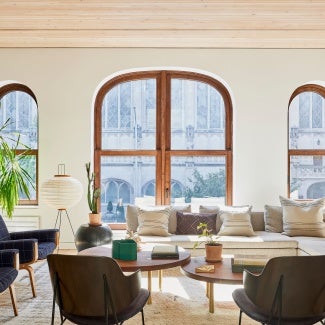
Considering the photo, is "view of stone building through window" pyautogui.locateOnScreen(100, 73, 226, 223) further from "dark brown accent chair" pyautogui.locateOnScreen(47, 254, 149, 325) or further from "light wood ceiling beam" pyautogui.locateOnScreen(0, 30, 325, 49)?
"dark brown accent chair" pyautogui.locateOnScreen(47, 254, 149, 325)

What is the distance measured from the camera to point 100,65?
685 centimetres

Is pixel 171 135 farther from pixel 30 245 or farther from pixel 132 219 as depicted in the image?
pixel 30 245

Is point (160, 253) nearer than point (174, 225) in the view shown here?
Yes

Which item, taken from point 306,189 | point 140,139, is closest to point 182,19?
→ point 140,139

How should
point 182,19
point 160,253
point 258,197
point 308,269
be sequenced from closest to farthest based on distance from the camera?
point 308,269
point 160,253
point 182,19
point 258,197

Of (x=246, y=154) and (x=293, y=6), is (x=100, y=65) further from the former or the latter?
(x=293, y=6)

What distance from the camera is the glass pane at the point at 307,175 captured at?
7121 millimetres

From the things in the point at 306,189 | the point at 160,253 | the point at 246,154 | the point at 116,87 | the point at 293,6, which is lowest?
the point at 160,253

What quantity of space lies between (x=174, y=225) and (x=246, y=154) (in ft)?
5.64

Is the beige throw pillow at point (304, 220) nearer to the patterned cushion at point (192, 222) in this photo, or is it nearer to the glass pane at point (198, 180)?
the patterned cushion at point (192, 222)

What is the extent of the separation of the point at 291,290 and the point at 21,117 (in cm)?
569

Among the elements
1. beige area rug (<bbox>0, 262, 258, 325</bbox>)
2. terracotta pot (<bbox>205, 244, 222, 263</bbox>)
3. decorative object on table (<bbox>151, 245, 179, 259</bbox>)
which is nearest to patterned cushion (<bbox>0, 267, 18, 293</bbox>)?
beige area rug (<bbox>0, 262, 258, 325</bbox>)

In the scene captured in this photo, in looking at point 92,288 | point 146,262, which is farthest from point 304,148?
point 92,288

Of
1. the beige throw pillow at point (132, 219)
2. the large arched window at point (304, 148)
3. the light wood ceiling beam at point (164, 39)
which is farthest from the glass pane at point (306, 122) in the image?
the beige throw pillow at point (132, 219)
